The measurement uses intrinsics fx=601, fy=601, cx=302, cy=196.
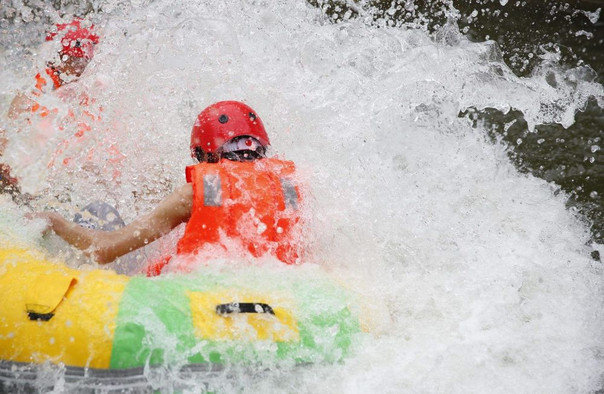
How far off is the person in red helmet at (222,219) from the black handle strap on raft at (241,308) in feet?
1.53

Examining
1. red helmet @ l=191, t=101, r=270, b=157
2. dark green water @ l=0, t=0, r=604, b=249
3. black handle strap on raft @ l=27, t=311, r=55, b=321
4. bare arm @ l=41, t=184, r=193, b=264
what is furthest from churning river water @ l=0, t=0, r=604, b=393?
red helmet @ l=191, t=101, r=270, b=157

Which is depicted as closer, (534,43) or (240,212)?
(240,212)

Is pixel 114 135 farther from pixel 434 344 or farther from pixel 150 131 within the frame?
pixel 434 344

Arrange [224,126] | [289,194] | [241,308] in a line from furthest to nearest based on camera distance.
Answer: [224,126], [289,194], [241,308]

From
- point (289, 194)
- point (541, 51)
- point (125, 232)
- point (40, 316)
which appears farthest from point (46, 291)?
point (541, 51)

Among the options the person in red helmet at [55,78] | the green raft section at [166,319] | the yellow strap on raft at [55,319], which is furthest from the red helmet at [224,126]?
the yellow strap on raft at [55,319]

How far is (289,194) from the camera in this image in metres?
3.28

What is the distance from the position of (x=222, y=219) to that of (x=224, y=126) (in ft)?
2.42

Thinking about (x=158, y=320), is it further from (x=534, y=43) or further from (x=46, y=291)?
(x=534, y=43)

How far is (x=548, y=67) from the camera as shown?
5.52 metres

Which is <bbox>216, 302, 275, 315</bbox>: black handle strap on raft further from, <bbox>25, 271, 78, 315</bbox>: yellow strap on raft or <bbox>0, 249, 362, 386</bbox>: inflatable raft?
<bbox>25, 271, 78, 315</bbox>: yellow strap on raft

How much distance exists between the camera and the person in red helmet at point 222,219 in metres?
3.09

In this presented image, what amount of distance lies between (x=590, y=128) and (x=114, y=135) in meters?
4.01

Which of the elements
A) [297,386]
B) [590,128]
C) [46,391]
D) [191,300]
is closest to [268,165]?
[191,300]
